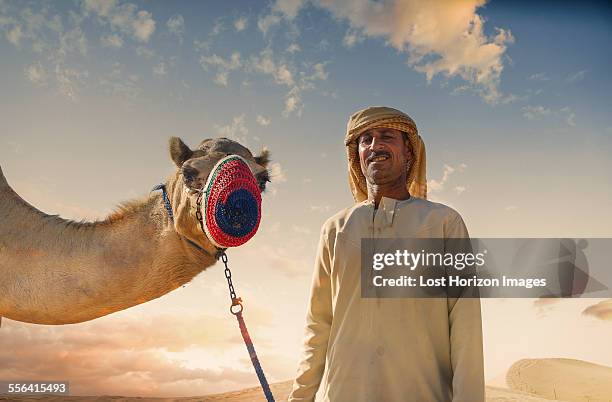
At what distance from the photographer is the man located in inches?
102

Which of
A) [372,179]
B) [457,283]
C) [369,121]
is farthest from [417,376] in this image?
[369,121]

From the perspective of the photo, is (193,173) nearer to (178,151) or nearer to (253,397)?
(178,151)

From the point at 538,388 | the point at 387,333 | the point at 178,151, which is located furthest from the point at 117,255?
the point at 538,388

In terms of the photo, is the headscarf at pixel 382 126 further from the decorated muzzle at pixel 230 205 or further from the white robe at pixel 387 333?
the decorated muzzle at pixel 230 205

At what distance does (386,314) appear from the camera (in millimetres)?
2719

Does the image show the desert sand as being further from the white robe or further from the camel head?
the white robe

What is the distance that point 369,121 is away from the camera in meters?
3.07

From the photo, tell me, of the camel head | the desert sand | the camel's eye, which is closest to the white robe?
the camel head

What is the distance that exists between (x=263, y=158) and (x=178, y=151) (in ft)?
2.82

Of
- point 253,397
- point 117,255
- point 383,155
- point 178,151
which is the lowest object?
point 253,397

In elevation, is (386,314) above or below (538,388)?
below

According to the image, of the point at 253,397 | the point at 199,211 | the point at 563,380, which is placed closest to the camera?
the point at 199,211

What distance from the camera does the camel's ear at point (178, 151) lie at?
15.6ft

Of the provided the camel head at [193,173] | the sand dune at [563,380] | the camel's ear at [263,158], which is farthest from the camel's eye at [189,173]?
the sand dune at [563,380]
